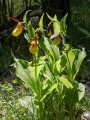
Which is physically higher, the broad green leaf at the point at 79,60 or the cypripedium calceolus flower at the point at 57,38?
the cypripedium calceolus flower at the point at 57,38

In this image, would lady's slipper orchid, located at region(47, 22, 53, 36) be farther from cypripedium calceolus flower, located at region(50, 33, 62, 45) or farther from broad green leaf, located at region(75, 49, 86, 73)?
broad green leaf, located at region(75, 49, 86, 73)

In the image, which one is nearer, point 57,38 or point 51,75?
point 57,38

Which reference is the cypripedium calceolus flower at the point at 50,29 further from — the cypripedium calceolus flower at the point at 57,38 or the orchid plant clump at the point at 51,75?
the cypripedium calceolus flower at the point at 57,38

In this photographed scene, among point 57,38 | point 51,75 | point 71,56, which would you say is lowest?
point 51,75

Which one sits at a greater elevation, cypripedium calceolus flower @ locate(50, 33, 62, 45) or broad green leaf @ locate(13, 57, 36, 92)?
cypripedium calceolus flower @ locate(50, 33, 62, 45)

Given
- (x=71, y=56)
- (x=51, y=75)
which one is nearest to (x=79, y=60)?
(x=71, y=56)

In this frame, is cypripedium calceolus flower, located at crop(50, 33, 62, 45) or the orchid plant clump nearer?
cypripedium calceolus flower, located at crop(50, 33, 62, 45)

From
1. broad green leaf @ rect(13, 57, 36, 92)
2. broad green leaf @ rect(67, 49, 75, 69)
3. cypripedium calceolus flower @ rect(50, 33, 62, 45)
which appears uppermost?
cypripedium calceolus flower @ rect(50, 33, 62, 45)

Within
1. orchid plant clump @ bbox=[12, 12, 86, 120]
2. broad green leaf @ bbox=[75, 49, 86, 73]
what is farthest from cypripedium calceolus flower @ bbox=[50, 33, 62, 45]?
broad green leaf @ bbox=[75, 49, 86, 73]

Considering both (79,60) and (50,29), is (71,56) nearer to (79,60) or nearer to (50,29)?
(79,60)

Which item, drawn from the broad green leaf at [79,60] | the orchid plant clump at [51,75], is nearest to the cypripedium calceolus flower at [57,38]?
the orchid plant clump at [51,75]

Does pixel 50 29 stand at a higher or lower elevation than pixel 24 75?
higher

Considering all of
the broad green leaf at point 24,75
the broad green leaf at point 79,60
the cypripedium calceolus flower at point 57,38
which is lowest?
the broad green leaf at point 24,75

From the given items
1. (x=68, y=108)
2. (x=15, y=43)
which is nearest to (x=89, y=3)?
(x=15, y=43)
